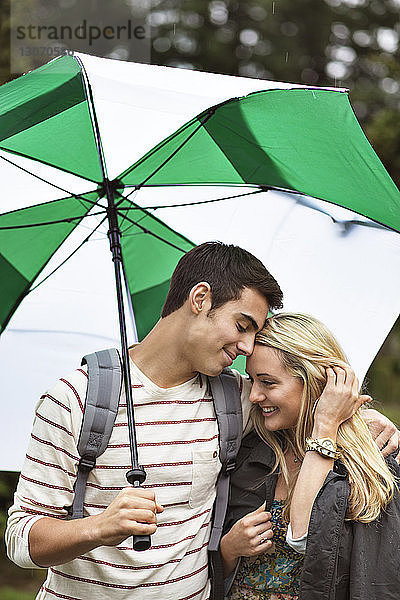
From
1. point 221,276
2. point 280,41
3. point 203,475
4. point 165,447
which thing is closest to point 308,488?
point 203,475

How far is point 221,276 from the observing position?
8.58 ft

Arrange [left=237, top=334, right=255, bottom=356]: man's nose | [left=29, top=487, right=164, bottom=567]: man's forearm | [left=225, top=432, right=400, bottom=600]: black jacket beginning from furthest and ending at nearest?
[left=237, top=334, right=255, bottom=356]: man's nose
[left=225, top=432, right=400, bottom=600]: black jacket
[left=29, top=487, right=164, bottom=567]: man's forearm

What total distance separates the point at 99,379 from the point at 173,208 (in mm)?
943

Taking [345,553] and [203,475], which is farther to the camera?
[203,475]

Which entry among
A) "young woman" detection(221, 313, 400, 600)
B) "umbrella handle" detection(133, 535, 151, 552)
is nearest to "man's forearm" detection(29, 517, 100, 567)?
"umbrella handle" detection(133, 535, 151, 552)

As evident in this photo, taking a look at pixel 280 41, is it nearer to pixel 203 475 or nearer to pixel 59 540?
pixel 203 475

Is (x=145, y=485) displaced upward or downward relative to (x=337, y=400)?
downward

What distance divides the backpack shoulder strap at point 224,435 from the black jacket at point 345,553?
38cm

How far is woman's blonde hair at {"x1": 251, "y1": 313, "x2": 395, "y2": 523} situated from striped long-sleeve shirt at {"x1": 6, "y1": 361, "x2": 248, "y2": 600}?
277mm

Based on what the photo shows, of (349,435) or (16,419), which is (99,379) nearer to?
(349,435)

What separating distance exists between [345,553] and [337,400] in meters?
0.47

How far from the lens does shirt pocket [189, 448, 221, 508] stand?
2613mm

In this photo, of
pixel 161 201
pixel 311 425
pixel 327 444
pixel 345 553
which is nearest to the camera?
pixel 345 553

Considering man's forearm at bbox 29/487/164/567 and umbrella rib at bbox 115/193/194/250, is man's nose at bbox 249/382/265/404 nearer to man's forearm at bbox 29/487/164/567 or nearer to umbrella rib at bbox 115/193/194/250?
man's forearm at bbox 29/487/164/567
